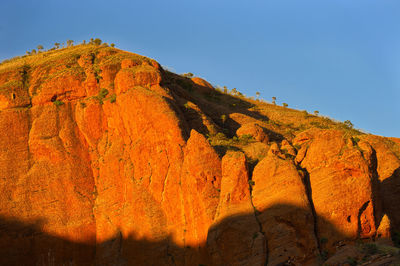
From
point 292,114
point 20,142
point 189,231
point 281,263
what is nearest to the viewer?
point 281,263

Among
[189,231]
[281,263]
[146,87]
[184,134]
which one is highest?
[146,87]

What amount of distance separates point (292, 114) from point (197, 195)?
2655 centimetres

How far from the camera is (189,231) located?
4472 centimetres

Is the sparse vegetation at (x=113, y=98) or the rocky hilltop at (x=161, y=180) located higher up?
the sparse vegetation at (x=113, y=98)

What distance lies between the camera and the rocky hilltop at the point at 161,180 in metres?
41.6

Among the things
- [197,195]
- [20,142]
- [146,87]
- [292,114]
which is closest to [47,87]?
[20,142]

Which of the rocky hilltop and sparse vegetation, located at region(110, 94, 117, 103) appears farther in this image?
sparse vegetation, located at region(110, 94, 117, 103)

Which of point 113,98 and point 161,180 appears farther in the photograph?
point 113,98

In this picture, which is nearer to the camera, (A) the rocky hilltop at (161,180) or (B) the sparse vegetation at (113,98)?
(A) the rocky hilltop at (161,180)

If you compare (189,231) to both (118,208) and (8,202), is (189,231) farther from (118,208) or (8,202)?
(8,202)

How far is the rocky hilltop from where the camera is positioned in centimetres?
4156

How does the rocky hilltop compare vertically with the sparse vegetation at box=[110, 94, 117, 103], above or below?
below

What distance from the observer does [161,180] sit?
47.5 m

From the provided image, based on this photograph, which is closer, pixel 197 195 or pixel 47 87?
pixel 197 195
